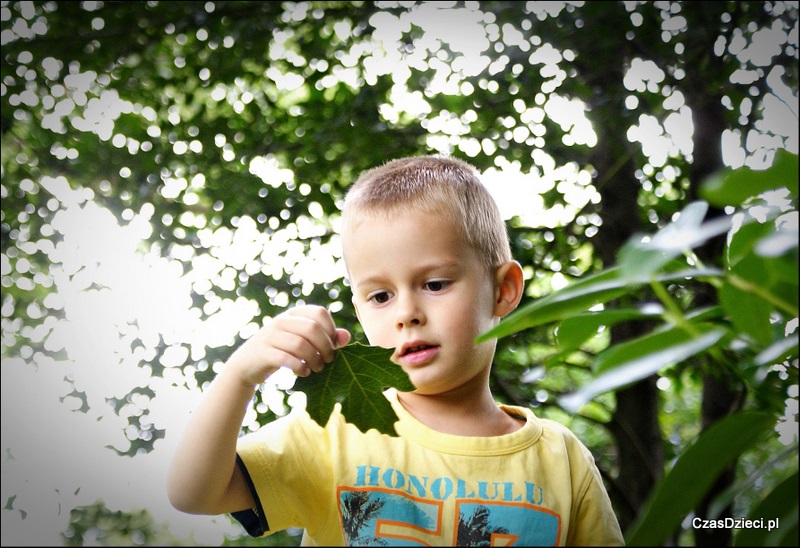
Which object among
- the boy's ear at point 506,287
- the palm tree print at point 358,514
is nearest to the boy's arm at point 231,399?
the palm tree print at point 358,514

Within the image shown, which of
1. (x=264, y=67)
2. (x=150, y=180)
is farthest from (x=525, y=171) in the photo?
(x=150, y=180)

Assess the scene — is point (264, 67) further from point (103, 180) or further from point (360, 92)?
point (103, 180)

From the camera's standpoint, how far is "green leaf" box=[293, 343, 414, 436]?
0.57 m

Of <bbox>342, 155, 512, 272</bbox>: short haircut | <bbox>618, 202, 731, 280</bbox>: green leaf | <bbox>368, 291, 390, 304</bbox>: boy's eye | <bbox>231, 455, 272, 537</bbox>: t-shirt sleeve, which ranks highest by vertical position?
<bbox>342, 155, 512, 272</bbox>: short haircut

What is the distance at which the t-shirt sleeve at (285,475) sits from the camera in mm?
724

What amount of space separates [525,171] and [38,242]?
122cm

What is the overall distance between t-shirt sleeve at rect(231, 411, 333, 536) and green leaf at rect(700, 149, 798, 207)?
549 mm

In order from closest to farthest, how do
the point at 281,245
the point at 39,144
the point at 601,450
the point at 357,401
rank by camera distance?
the point at 357,401 < the point at 281,245 < the point at 39,144 < the point at 601,450

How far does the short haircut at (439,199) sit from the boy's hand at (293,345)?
0.26 m

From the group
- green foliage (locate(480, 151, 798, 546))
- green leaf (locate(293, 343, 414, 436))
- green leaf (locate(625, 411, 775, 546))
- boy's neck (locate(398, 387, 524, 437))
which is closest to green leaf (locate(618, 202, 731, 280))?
green foliage (locate(480, 151, 798, 546))

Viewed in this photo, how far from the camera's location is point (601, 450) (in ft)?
8.96

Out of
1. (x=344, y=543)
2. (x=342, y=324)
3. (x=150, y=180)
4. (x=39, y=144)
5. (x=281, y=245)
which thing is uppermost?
(x=39, y=144)

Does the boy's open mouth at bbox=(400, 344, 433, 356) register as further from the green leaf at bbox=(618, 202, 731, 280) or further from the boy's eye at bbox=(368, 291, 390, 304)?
the green leaf at bbox=(618, 202, 731, 280)

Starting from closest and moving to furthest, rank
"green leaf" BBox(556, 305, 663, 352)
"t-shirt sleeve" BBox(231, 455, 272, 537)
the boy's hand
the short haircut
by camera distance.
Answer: "green leaf" BBox(556, 305, 663, 352) < the boy's hand < "t-shirt sleeve" BBox(231, 455, 272, 537) < the short haircut
